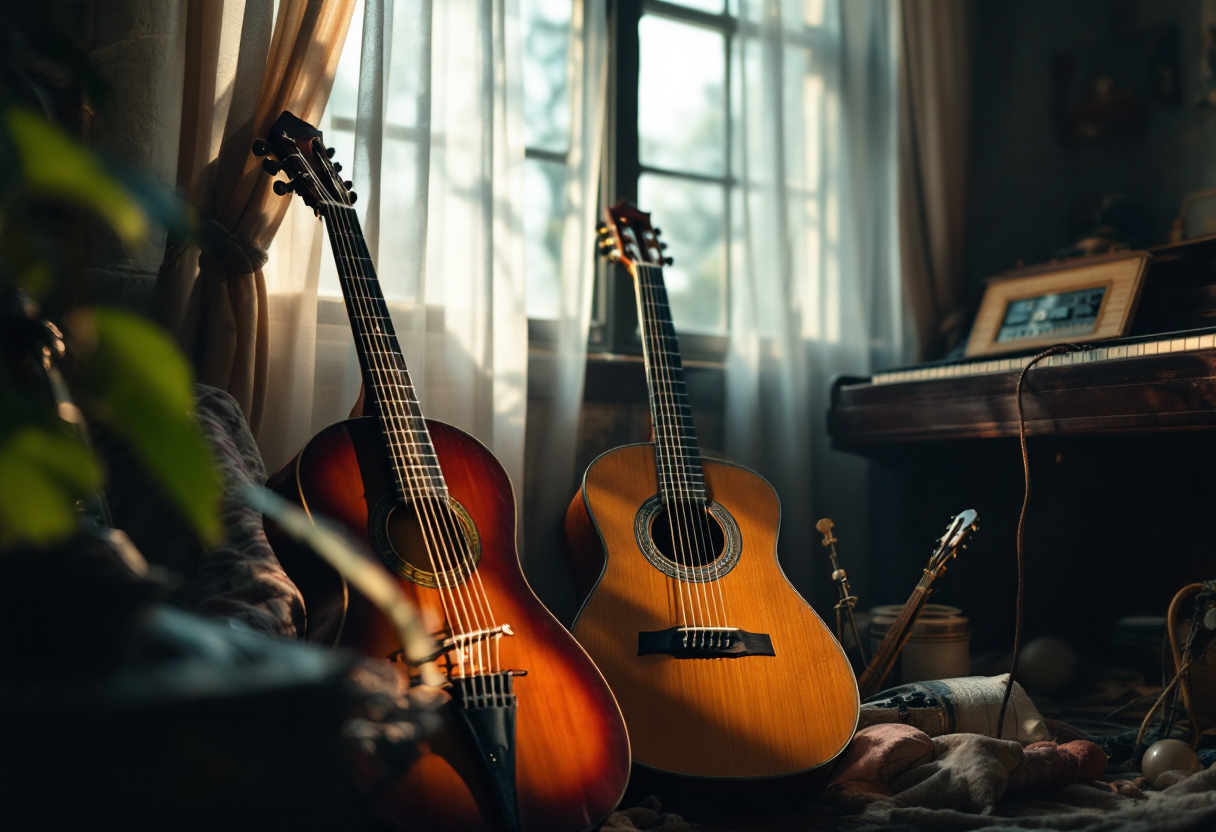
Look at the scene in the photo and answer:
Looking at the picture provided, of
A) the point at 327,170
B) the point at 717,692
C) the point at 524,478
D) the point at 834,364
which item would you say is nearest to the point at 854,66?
the point at 834,364

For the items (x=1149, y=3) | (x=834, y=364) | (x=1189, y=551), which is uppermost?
(x=1149, y=3)

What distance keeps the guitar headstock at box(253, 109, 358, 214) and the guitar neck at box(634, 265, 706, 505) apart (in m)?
0.71

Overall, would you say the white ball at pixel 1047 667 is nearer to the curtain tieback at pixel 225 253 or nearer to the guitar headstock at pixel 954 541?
the guitar headstock at pixel 954 541

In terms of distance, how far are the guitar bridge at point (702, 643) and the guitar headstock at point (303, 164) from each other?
97cm

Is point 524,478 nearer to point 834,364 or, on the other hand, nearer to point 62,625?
point 834,364

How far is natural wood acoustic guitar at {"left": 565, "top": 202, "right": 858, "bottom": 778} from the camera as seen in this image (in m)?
1.48

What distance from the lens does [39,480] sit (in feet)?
1.49

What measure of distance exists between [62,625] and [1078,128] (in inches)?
140

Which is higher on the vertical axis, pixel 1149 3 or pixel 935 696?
pixel 1149 3

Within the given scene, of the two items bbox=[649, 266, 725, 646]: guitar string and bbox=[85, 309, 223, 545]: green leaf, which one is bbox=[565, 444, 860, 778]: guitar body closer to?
bbox=[649, 266, 725, 646]: guitar string

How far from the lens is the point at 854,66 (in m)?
2.99

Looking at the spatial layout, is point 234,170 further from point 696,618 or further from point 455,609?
point 696,618

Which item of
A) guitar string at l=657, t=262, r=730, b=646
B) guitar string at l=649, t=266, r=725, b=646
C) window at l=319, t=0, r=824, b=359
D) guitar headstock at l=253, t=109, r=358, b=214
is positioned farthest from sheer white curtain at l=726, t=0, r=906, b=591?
guitar headstock at l=253, t=109, r=358, b=214

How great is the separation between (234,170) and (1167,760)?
6.67 ft
